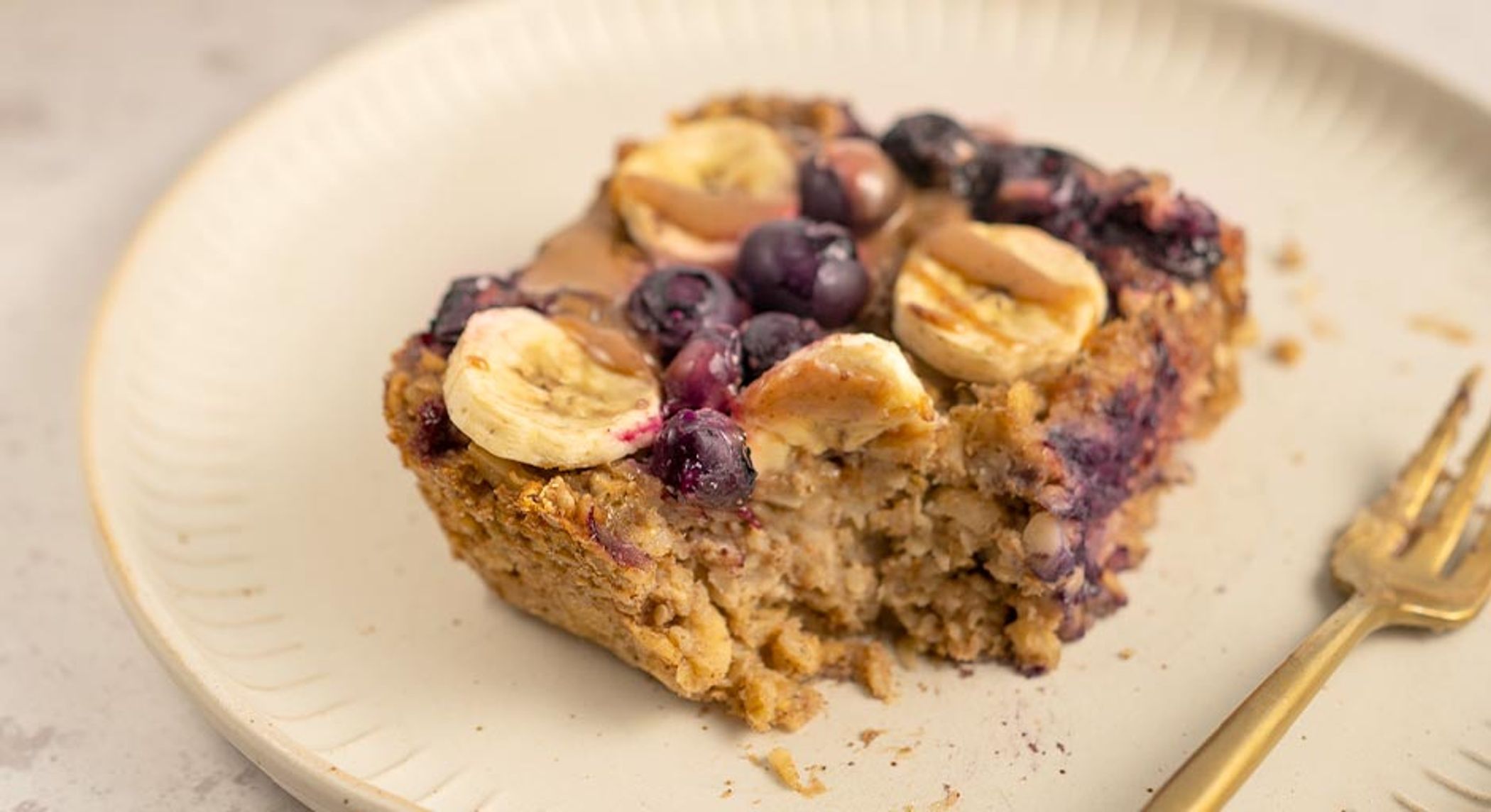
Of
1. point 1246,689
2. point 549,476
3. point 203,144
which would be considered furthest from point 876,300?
point 203,144

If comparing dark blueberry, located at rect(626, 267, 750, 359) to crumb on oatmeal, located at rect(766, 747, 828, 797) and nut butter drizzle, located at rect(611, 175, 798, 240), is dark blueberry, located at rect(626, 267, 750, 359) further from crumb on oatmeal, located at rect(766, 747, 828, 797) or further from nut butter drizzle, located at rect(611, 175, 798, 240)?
crumb on oatmeal, located at rect(766, 747, 828, 797)

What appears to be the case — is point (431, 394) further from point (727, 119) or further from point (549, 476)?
point (727, 119)

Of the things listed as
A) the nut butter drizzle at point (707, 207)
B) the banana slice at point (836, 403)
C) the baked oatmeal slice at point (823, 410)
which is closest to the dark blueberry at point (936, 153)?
the baked oatmeal slice at point (823, 410)

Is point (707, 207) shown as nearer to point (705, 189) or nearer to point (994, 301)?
point (705, 189)

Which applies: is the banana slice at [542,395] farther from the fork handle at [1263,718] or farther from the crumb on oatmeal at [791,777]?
the fork handle at [1263,718]

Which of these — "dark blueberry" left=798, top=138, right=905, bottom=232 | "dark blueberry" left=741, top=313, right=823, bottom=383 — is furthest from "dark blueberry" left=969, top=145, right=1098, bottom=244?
"dark blueberry" left=741, top=313, right=823, bottom=383

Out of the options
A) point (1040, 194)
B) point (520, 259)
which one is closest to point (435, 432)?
point (520, 259)
